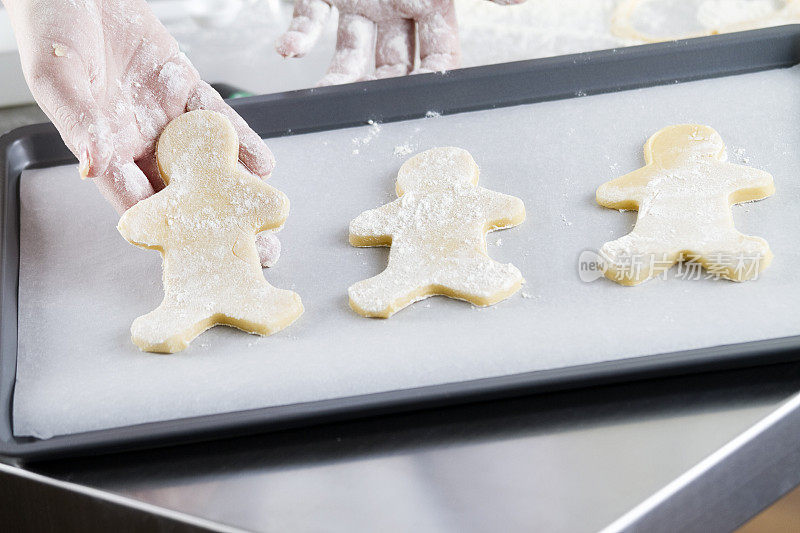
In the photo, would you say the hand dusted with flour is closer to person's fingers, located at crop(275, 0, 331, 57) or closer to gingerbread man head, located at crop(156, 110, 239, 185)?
person's fingers, located at crop(275, 0, 331, 57)

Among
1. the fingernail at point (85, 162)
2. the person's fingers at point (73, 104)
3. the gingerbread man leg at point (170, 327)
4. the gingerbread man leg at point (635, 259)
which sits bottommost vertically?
the gingerbread man leg at point (170, 327)

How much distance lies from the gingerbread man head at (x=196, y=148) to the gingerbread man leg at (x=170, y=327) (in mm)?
156

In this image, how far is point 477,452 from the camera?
25.6 inches

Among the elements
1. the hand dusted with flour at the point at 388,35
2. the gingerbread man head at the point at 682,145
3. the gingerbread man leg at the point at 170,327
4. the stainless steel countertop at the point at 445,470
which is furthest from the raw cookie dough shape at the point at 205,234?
the gingerbread man head at the point at 682,145

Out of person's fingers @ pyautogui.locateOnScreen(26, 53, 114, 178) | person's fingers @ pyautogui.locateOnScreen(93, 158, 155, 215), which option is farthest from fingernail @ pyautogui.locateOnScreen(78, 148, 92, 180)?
person's fingers @ pyautogui.locateOnScreen(93, 158, 155, 215)

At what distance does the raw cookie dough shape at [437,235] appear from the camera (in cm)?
80

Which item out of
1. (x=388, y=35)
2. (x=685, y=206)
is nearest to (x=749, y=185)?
(x=685, y=206)

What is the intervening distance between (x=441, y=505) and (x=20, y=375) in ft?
1.32

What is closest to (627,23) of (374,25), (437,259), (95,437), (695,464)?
(374,25)

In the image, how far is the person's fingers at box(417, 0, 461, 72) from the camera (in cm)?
116

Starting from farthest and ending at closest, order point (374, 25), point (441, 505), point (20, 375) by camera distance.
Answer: point (374, 25)
point (20, 375)
point (441, 505)

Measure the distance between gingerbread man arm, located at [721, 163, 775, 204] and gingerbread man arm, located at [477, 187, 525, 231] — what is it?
0.21m

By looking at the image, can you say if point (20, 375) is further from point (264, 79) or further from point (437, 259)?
point (264, 79)

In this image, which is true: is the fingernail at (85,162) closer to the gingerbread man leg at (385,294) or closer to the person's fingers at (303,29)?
the gingerbread man leg at (385,294)
